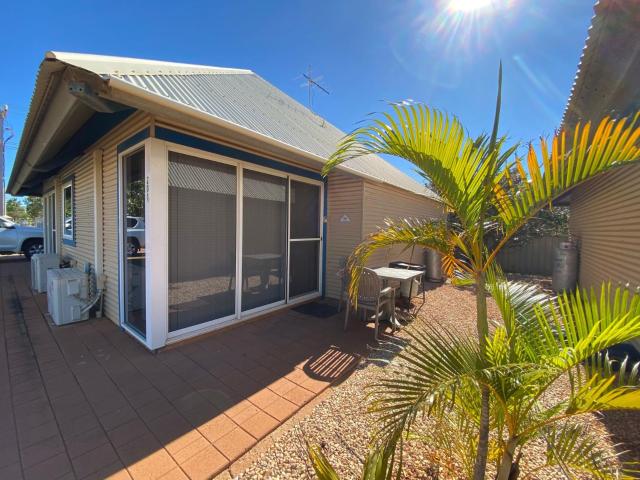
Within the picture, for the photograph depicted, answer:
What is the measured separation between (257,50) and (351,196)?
4208mm

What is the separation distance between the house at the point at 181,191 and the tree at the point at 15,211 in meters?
41.0

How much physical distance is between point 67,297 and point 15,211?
45.0 m

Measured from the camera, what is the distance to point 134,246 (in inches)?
137

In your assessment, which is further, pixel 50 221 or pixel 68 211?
pixel 50 221

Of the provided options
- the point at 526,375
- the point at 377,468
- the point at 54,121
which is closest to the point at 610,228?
the point at 526,375

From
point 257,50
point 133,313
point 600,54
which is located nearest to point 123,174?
point 133,313

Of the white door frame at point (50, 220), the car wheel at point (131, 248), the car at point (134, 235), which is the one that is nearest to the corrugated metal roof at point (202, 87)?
the car at point (134, 235)

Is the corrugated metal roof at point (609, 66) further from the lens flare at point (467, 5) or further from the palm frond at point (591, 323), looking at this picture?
the palm frond at point (591, 323)

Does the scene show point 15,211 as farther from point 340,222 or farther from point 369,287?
point 369,287

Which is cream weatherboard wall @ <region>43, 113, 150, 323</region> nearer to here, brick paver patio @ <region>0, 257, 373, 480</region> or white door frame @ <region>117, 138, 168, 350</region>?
white door frame @ <region>117, 138, 168, 350</region>

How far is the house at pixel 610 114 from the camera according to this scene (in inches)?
84.5

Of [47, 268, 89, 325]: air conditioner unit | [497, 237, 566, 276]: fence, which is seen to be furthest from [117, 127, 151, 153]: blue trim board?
[497, 237, 566, 276]: fence

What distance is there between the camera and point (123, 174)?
11.4 feet

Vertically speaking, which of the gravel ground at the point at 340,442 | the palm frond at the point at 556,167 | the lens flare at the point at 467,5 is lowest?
the gravel ground at the point at 340,442
